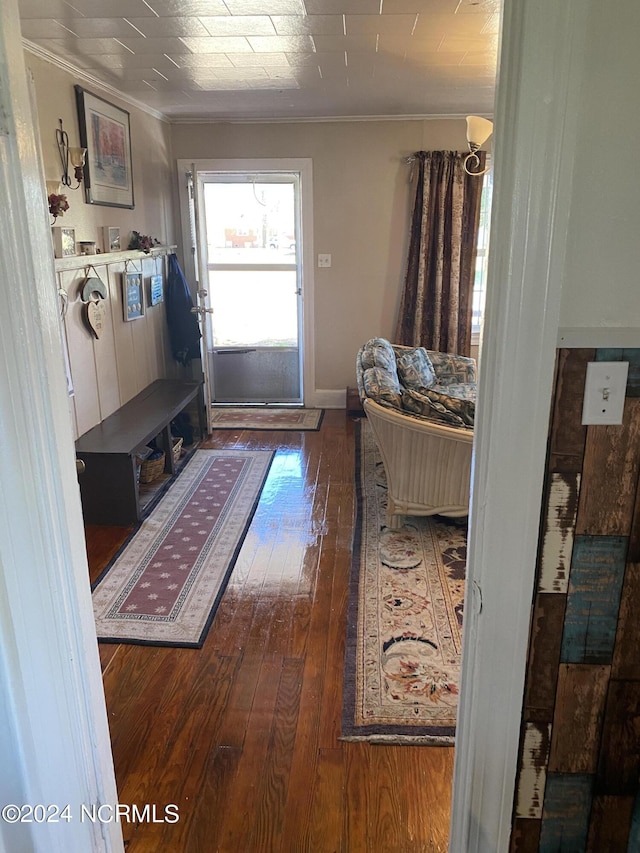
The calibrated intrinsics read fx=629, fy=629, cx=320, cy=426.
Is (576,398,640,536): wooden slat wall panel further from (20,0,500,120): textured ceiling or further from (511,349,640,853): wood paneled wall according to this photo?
(20,0,500,120): textured ceiling

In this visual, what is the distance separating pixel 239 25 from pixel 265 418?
10.9ft

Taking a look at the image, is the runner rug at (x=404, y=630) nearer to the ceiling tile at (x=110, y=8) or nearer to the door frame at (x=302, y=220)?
the door frame at (x=302, y=220)

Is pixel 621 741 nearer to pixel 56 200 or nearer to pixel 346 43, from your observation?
pixel 346 43

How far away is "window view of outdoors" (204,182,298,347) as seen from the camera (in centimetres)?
555

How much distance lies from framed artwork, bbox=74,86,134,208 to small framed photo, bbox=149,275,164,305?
1.99 feet

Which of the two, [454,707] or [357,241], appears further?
[357,241]

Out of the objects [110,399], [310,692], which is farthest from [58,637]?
[110,399]

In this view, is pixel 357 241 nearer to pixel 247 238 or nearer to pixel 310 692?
pixel 247 238

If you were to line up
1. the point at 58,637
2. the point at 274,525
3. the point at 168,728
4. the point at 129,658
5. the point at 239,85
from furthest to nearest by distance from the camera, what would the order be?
the point at 239,85 < the point at 274,525 < the point at 129,658 < the point at 168,728 < the point at 58,637

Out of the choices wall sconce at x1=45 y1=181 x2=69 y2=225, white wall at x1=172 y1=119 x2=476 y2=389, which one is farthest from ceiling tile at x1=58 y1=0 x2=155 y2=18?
white wall at x1=172 y1=119 x2=476 y2=389

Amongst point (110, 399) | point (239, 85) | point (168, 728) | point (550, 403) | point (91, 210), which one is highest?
point (239, 85)

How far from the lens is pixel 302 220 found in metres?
5.36

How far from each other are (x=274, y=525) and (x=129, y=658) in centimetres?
126

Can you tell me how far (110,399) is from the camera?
405cm
